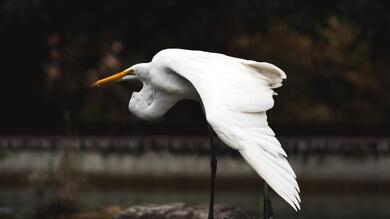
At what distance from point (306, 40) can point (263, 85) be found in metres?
28.6

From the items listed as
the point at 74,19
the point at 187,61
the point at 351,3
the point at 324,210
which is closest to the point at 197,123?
the point at 74,19

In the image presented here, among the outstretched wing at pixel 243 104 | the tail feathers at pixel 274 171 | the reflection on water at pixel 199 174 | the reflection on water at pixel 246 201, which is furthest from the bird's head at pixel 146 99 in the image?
the reflection on water at pixel 199 174

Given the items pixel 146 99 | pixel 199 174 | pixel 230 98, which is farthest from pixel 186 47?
pixel 230 98

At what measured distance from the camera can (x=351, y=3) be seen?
2698 centimetres

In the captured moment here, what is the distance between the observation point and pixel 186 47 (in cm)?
3058

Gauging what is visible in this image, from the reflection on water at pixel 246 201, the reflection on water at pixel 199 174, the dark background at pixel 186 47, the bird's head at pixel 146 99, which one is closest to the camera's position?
the bird's head at pixel 146 99

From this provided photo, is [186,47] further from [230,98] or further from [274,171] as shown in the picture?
[274,171]

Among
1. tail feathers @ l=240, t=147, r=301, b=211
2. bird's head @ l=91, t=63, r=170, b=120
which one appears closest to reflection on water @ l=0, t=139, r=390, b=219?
bird's head @ l=91, t=63, r=170, b=120

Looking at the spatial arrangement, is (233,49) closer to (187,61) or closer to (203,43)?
(203,43)

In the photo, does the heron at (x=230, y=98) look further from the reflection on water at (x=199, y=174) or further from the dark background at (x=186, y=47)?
the dark background at (x=186, y=47)

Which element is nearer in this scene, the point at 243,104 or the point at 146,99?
the point at 243,104

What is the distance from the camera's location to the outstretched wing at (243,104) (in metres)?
Result: 8.79

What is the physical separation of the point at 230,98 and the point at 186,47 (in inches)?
832

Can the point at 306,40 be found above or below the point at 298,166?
above
